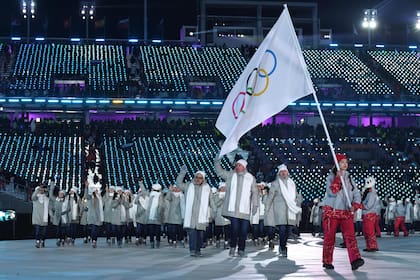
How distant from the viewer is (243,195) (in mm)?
15422

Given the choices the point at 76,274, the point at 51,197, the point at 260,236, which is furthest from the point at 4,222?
the point at 76,274

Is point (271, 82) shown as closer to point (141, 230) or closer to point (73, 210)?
point (141, 230)

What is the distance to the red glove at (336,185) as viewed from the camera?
39.9 ft

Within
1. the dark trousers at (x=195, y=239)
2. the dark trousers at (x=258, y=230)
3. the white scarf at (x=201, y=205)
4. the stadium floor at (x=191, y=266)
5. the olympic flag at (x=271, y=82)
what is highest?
the olympic flag at (x=271, y=82)

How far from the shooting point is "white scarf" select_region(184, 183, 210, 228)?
52.9ft

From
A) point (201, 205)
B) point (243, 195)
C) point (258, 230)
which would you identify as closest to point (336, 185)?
point (243, 195)

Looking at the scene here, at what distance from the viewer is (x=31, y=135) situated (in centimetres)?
4322

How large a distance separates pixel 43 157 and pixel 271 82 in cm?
2815

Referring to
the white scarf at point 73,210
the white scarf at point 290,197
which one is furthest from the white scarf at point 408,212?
the white scarf at point 290,197

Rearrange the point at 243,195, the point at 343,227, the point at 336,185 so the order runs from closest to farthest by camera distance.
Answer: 1. the point at 336,185
2. the point at 343,227
3. the point at 243,195

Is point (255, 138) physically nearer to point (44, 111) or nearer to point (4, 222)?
point (44, 111)

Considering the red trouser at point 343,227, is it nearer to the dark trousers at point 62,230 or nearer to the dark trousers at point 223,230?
the dark trousers at point 223,230

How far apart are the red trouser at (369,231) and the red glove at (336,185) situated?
6565mm

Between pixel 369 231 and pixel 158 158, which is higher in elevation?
pixel 158 158
